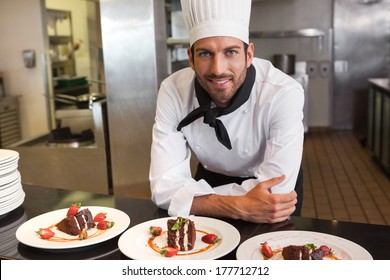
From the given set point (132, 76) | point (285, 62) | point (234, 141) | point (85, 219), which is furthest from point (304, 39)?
point (85, 219)

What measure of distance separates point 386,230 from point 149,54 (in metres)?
2.45

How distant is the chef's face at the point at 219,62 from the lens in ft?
5.59

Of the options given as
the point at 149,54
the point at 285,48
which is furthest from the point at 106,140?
the point at 285,48

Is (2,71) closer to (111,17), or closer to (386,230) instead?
(111,17)

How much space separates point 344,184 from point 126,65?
276cm

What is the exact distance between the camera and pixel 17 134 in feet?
20.5

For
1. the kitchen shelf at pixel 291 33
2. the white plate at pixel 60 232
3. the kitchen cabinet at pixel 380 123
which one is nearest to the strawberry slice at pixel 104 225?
the white plate at pixel 60 232

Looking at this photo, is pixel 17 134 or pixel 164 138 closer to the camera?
pixel 164 138

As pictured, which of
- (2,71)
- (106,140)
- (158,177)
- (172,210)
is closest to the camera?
(172,210)

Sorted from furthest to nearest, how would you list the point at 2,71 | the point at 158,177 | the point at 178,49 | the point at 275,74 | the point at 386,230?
the point at 2,71
the point at 178,49
the point at 275,74
the point at 158,177
the point at 386,230

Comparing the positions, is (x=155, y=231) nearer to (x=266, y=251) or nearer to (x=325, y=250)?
(x=266, y=251)

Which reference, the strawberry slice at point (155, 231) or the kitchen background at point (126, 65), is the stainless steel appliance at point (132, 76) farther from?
the strawberry slice at point (155, 231)

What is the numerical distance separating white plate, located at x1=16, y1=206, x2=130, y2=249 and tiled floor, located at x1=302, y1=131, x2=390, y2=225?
8.98 ft

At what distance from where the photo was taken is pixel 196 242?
54.9 inches
